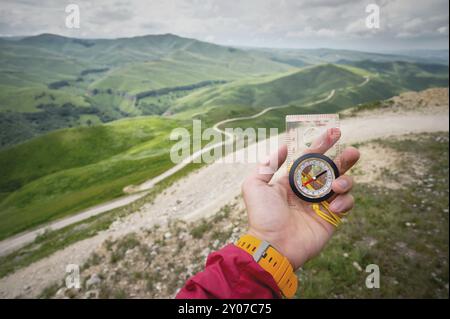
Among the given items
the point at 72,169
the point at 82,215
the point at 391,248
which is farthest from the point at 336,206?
the point at 72,169

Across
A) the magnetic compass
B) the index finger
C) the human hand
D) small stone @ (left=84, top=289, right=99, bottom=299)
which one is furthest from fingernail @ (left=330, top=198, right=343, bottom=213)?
small stone @ (left=84, top=289, right=99, bottom=299)

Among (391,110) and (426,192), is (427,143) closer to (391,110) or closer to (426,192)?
(426,192)

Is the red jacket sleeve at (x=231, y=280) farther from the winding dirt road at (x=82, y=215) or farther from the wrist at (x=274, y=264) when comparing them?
the winding dirt road at (x=82, y=215)

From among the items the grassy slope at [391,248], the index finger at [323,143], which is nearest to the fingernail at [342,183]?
the index finger at [323,143]

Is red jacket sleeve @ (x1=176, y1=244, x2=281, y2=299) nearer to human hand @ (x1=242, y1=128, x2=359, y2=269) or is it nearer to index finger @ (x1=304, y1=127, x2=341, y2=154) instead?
human hand @ (x1=242, y1=128, x2=359, y2=269)

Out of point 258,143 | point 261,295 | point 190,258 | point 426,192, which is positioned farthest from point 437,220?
point 258,143

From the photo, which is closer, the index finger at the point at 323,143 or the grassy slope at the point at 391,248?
the index finger at the point at 323,143

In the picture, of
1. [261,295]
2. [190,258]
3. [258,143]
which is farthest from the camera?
[258,143]
